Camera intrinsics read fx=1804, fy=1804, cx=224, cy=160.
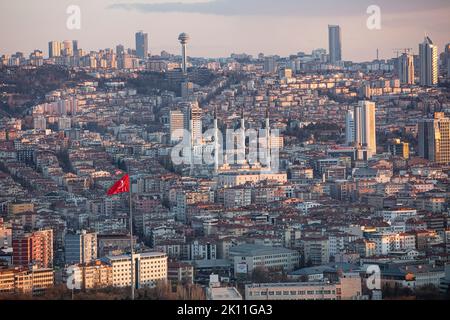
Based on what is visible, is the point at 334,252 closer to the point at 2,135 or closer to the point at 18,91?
the point at 2,135

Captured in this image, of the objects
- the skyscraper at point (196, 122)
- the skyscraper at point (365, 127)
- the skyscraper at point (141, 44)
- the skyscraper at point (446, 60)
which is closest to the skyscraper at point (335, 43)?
the skyscraper at point (365, 127)

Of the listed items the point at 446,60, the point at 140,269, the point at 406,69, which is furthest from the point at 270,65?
the point at 140,269

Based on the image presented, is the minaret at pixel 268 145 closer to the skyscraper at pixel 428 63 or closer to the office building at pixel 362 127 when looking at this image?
the office building at pixel 362 127

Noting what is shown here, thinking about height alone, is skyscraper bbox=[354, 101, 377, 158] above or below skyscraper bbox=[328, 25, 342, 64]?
below

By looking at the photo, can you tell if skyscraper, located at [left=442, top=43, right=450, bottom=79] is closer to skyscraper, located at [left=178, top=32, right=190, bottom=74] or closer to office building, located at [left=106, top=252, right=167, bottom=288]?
skyscraper, located at [left=178, top=32, right=190, bottom=74]

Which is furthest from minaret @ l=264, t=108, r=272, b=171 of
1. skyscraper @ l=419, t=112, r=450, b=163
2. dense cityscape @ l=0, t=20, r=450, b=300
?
→ skyscraper @ l=419, t=112, r=450, b=163
